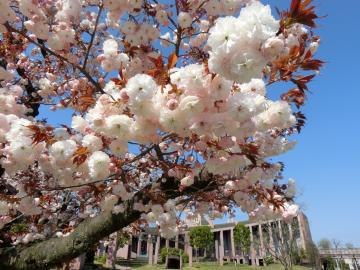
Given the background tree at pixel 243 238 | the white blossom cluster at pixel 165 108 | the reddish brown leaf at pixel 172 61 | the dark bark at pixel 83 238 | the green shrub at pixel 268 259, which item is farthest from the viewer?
the background tree at pixel 243 238

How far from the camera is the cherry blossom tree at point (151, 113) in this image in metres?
1.80

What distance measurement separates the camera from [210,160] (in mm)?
2611

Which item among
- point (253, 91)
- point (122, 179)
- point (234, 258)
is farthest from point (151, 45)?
point (234, 258)

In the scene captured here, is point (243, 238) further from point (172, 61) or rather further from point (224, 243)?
point (172, 61)

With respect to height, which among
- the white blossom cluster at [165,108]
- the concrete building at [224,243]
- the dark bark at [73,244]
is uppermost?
the concrete building at [224,243]

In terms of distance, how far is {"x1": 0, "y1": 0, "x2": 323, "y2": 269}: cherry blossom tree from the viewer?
71.1 inches

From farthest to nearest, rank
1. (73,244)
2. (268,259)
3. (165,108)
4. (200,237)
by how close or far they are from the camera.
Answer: (200,237) < (268,259) < (73,244) < (165,108)

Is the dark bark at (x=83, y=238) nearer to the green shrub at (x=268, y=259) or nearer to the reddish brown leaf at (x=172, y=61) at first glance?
the reddish brown leaf at (x=172, y=61)

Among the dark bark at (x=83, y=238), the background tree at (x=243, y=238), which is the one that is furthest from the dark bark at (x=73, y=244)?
the background tree at (x=243, y=238)

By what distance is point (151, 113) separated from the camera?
1902 mm

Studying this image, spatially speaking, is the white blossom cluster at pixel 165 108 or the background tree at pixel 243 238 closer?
the white blossom cluster at pixel 165 108

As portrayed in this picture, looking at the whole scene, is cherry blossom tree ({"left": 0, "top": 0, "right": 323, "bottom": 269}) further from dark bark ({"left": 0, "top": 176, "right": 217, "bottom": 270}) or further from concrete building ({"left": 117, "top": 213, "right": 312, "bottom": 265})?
concrete building ({"left": 117, "top": 213, "right": 312, "bottom": 265})

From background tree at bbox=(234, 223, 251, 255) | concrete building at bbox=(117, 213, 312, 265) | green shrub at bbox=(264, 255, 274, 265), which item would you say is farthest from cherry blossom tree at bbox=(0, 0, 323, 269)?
background tree at bbox=(234, 223, 251, 255)

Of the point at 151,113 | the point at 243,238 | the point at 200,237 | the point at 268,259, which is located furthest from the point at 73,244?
the point at 200,237
